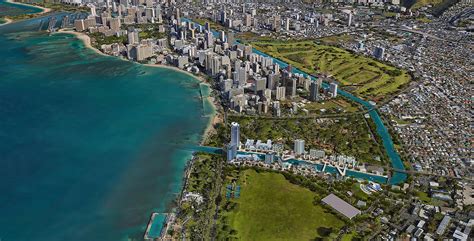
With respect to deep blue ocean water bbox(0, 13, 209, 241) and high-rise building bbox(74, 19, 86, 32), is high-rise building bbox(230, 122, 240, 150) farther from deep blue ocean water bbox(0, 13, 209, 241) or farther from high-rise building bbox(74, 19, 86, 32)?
high-rise building bbox(74, 19, 86, 32)

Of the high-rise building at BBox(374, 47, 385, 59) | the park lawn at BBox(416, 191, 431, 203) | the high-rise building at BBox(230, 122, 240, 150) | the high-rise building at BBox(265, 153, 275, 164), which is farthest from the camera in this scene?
the high-rise building at BBox(374, 47, 385, 59)

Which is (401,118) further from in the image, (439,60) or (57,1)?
(57,1)

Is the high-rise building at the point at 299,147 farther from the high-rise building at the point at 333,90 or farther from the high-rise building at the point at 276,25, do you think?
the high-rise building at the point at 276,25

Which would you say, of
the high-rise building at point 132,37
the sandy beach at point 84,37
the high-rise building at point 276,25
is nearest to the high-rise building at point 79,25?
the sandy beach at point 84,37

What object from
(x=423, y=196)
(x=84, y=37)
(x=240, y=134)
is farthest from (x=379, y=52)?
(x=84, y=37)

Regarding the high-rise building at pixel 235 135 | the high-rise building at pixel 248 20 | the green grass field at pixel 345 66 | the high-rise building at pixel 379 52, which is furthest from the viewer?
the high-rise building at pixel 248 20

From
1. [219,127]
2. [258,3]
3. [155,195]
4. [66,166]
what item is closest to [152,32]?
[258,3]

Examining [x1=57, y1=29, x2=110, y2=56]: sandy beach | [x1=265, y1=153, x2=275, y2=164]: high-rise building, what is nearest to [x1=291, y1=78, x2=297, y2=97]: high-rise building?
[x1=265, y1=153, x2=275, y2=164]: high-rise building
